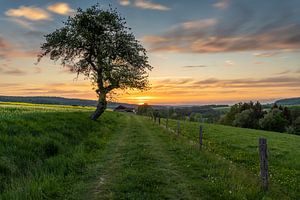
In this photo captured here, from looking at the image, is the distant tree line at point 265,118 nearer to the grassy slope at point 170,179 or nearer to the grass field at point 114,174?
the grass field at point 114,174

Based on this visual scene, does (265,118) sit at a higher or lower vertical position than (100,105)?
lower

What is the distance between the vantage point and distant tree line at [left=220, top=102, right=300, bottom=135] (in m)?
117

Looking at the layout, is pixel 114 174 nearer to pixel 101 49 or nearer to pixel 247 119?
pixel 101 49

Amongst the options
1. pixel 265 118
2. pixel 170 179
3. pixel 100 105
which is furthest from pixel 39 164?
pixel 265 118

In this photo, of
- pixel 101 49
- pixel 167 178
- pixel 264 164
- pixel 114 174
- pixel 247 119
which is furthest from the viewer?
pixel 247 119

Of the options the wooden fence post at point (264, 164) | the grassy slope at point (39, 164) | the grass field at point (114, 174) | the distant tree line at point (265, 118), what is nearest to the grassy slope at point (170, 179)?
the grass field at point (114, 174)

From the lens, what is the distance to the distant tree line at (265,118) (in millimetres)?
116750

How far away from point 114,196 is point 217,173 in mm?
5629

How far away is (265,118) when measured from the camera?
386ft

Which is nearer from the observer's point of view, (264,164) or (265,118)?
(264,164)

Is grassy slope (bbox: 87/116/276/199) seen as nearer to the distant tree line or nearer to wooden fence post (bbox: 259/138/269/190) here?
wooden fence post (bbox: 259/138/269/190)

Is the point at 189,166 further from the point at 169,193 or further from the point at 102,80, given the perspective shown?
the point at 102,80

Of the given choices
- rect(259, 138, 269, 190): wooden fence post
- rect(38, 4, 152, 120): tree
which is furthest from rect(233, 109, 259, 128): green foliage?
rect(259, 138, 269, 190): wooden fence post

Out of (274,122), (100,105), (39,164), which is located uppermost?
(100,105)
